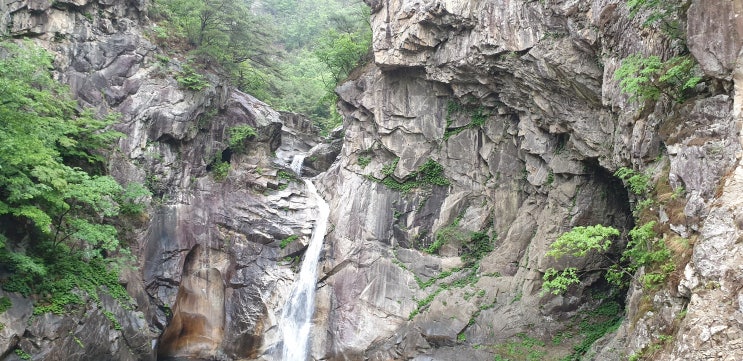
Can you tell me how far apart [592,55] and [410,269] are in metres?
10.3

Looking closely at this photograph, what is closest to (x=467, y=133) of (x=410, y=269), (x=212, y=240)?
(x=410, y=269)

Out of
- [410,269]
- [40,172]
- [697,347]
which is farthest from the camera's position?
[410,269]

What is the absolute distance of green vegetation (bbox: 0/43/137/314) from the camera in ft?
42.9

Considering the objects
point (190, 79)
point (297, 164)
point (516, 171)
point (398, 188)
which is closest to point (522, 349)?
point (516, 171)

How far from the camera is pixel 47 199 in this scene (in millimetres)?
13930

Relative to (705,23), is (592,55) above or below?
above

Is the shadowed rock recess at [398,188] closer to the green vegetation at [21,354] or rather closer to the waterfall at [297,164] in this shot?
the green vegetation at [21,354]

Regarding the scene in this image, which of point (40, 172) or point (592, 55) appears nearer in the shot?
point (40, 172)

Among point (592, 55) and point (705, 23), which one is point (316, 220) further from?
point (705, 23)

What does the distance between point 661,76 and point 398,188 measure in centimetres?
1270

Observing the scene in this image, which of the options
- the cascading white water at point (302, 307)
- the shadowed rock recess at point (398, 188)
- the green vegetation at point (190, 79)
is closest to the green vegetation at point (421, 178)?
the shadowed rock recess at point (398, 188)

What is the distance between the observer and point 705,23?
984 centimetres

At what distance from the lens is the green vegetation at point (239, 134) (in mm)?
24172

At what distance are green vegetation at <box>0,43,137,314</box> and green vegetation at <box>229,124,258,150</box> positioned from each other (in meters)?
6.86
